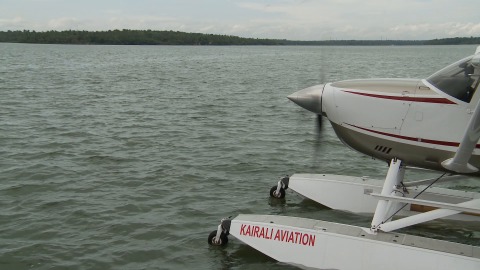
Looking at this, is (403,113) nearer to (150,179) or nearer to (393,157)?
(393,157)

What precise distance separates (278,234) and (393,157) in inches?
74.7

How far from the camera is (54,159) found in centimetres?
1183

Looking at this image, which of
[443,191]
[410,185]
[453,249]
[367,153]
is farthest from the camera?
[443,191]

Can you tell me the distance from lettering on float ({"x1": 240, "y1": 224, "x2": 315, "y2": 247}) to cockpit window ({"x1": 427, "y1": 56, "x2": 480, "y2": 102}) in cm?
254

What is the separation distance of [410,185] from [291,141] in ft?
21.3

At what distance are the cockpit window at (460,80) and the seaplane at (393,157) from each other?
1cm

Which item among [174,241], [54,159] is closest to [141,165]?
[54,159]

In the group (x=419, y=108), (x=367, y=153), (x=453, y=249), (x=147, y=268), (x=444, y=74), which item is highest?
(x=444, y=74)

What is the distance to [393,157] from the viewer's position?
7.11m

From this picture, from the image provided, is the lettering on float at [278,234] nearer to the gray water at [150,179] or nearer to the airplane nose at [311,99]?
the gray water at [150,179]

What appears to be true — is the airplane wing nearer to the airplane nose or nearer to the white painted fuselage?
the white painted fuselage

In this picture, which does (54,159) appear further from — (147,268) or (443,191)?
(443,191)

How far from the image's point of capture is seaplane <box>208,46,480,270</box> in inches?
250

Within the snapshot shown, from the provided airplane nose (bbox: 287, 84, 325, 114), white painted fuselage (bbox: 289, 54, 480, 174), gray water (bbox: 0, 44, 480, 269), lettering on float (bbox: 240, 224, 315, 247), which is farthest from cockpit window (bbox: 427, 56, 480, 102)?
lettering on float (bbox: 240, 224, 315, 247)
